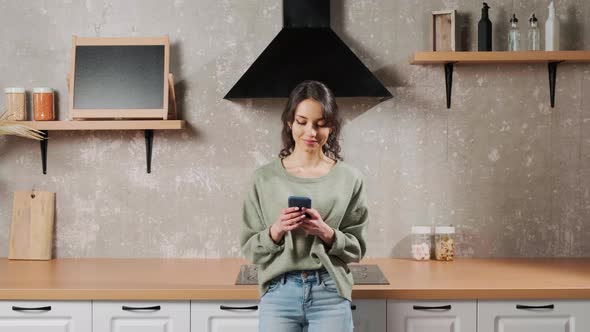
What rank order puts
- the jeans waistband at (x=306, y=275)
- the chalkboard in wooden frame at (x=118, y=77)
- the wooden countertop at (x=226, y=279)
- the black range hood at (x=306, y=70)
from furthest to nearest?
the chalkboard in wooden frame at (x=118, y=77) → the black range hood at (x=306, y=70) → the wooden countertop at (x=226, y=279) → the jeans waistband at (x=306, y=275)

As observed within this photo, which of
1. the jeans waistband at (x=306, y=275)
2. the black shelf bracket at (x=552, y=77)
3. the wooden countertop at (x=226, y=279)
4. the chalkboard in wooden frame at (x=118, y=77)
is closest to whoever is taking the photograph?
the jeans waistband at (x=306, y=275)

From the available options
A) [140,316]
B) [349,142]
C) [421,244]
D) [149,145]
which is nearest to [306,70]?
[349,142]

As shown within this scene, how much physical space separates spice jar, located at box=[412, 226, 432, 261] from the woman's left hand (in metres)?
1.21

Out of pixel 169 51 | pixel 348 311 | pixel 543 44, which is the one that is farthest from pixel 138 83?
pixel 543 44

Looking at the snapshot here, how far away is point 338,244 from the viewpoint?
6.84 feet

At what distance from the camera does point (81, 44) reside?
324 cm

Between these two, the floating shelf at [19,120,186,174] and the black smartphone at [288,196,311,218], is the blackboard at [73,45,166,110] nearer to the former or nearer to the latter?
the floating shelf at [19,120,186,174]

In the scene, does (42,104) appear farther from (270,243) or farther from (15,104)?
(270,243)

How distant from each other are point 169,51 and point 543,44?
1701 mm

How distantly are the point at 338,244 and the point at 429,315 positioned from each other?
29.6 inches

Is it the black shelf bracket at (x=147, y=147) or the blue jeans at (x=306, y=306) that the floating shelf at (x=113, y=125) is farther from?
the blue jeans at (x=306, y=306)

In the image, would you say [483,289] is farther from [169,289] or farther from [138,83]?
[138,83]

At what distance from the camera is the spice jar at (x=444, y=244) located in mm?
3227

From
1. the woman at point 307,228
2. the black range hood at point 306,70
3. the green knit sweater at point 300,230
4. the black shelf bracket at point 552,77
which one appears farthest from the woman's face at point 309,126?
the black shelf bracket at point 552,77
